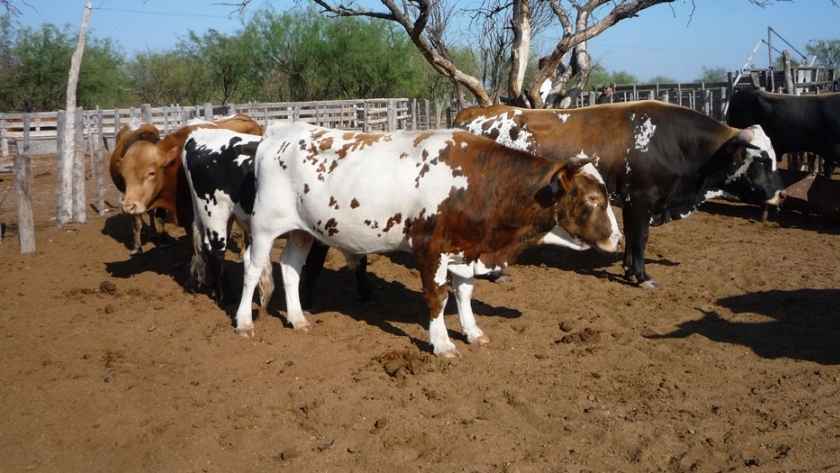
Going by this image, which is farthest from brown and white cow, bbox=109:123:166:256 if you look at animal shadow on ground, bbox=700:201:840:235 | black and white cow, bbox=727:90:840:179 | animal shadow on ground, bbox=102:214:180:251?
black and white cow, bbox=727:90:840:179

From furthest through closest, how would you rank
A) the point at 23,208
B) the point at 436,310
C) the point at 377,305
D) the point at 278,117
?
the point at 278,117
the point at 23,208
the point at 377,305
the point at 436,310

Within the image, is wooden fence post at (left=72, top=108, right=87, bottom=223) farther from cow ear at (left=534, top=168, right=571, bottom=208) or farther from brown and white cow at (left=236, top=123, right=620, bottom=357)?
cow ear at (left=534, top=168, right=571, bottom=208)

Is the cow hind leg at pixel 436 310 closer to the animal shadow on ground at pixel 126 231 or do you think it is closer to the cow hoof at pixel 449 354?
the cow hoof at pixel 449 354

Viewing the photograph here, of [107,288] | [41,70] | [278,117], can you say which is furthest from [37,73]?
[107,288]

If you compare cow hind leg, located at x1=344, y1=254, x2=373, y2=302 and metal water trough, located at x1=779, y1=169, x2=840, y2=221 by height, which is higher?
metal water trough, located at x1=779, y1=169, x2=840, y2=221

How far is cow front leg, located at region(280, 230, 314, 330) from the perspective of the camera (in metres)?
6.77

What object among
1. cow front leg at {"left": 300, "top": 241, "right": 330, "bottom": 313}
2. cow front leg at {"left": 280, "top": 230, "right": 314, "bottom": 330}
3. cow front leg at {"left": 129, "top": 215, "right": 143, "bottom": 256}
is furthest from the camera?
cow front leg at {"left": 129, "top": 215, "right": 143, "bottom": 256}

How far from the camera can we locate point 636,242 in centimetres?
823

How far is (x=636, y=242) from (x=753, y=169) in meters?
1.56

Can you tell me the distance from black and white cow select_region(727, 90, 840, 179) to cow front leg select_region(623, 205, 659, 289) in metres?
6.04

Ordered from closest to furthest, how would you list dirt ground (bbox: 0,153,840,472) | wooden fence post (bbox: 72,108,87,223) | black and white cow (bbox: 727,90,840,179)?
1. dirt ground (bbox: 0,153,840,472)
2. wooden fence post (bbox: 72,108,87,223)
3. black and white cow (bbox: 727,90,840,179)

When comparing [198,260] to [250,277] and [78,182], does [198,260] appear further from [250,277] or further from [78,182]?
[78,182]

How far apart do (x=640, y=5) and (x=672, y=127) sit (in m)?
1.85

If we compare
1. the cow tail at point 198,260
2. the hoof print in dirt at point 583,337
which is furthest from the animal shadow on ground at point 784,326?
the cow tail at point 198,260
